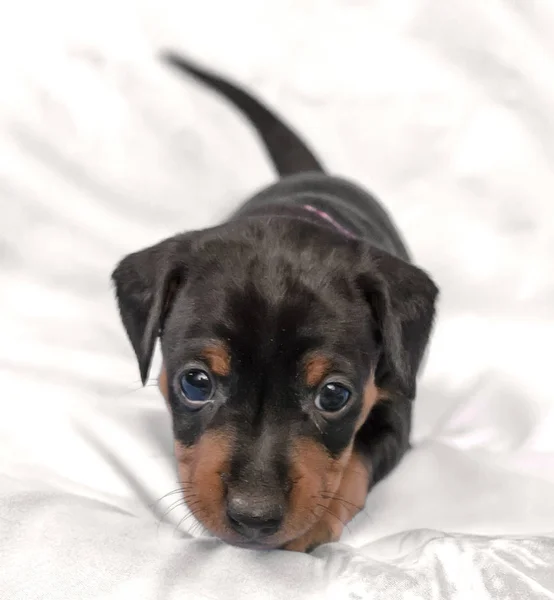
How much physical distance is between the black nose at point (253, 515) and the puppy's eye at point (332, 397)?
11.2 inches

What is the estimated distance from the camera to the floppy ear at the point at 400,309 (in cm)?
202

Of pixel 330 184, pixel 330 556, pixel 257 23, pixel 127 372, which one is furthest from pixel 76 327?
pixel 257 23

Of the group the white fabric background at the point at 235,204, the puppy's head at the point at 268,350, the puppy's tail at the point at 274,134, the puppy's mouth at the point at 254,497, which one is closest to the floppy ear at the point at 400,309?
the puppy's head at the point at 268,350

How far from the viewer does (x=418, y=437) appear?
263cm

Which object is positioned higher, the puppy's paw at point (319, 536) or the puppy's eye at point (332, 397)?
the puppy's eye at point (332, 397)

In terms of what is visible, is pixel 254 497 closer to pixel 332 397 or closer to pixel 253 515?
pixel 253 515

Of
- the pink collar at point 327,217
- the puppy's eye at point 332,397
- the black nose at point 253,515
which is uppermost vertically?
the pink collar at point 327,217

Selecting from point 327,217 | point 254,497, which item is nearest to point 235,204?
point 327,217

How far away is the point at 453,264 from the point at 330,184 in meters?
0.67

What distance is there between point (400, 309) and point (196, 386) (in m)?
0.55

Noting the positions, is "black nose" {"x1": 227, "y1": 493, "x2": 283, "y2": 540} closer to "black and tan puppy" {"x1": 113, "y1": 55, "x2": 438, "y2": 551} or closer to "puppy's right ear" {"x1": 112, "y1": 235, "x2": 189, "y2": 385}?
"black and tan puppy" {"x1": 113, "y1": 55, "x2": 438, "y2": 551}

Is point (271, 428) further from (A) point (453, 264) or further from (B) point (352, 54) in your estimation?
(B) point (352, 54)

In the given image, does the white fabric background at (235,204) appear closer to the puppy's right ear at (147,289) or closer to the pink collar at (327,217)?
the puppy's right ear at (147,289)

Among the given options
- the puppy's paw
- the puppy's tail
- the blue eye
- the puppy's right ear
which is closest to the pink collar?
the puppy's right ear
